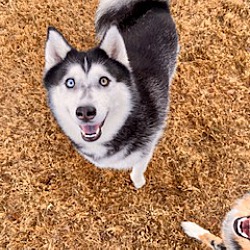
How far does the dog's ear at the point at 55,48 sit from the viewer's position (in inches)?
82.2

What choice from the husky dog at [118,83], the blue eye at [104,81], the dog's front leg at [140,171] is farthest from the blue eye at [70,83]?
the dog's front leg at [140,171]

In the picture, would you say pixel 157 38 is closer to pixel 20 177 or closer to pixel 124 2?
pixel 124 2

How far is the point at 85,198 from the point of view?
2965 millimetres

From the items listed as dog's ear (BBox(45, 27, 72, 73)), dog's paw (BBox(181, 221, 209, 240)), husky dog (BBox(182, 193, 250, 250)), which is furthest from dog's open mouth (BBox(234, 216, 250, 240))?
dog's ear (BBox(45, 27, 72, 73))

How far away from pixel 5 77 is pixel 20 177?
77 centimetres

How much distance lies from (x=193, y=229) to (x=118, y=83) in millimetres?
1239

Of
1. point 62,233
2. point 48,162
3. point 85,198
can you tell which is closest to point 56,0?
point 48,162

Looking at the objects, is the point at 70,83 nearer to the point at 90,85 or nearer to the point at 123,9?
the point at 90,85

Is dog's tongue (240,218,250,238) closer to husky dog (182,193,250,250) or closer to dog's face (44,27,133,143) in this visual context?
husky dog (182,193,250,250)

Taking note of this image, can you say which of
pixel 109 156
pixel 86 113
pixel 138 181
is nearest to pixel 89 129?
pixel 86 113

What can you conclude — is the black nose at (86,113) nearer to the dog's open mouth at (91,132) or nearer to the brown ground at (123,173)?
the dog's open mouth at (91,132)

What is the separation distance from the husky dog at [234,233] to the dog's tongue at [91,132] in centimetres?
93

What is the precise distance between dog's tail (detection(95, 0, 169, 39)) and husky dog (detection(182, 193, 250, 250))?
51.0 inches

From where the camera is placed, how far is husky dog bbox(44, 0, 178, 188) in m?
2.06
